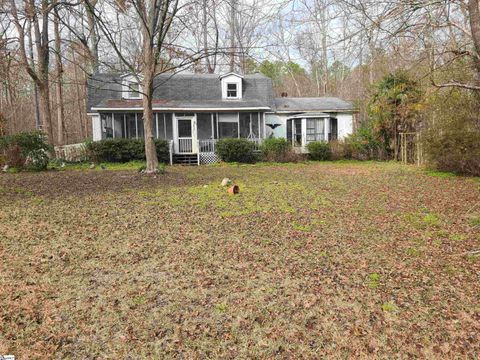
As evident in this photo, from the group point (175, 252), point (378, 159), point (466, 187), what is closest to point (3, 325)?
point (175, 252)

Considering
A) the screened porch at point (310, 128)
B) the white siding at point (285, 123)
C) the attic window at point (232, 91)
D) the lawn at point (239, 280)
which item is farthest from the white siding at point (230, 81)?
the lawn at point (239, 280)

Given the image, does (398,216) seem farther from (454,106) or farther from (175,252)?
(454,106)

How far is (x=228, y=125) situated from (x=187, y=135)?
2581 millimetres

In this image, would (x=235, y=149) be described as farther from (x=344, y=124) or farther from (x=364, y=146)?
(x=344, y=124)

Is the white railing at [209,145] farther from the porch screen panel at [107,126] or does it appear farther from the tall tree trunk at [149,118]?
the tall tree trunk at [149,118]

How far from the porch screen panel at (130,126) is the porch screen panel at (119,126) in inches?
9.2

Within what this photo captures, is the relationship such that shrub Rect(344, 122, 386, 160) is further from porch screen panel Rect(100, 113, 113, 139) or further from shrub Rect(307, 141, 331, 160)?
porch screen panel Rect(100, 113, 113, 139)

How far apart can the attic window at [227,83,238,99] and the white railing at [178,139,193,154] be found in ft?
13.6

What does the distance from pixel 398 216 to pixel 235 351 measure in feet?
15.3

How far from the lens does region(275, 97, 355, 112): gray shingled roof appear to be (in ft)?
68.9

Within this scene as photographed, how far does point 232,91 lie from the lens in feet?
69.7

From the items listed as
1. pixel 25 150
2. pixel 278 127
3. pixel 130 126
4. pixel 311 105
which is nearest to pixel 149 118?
pixel 25 150

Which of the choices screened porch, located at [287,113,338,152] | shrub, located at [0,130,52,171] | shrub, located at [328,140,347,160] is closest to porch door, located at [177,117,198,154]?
screened porch, located at [287,113,338,152]

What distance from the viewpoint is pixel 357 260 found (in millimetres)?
3988
